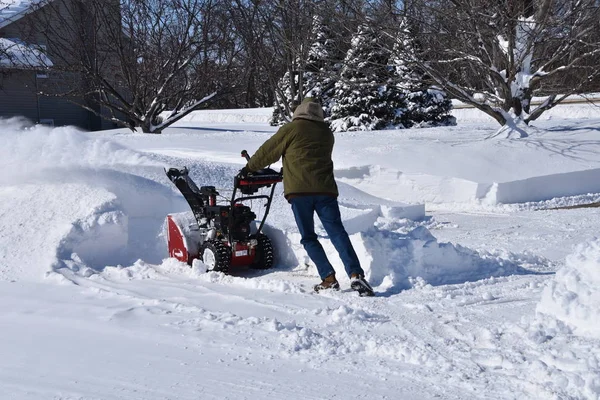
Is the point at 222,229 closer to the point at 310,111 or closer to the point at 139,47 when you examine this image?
the point at 310,111

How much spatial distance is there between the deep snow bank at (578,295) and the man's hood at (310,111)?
2267 mm

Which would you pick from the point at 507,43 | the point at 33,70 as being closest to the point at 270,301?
the point at 507,43

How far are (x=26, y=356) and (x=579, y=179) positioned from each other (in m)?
10.6

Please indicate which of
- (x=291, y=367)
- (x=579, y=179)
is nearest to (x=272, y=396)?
(x=291, y=367)

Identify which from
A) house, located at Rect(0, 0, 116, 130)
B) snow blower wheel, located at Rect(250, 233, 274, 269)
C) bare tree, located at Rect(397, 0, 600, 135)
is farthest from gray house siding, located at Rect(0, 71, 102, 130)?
snow blower wheel, located at Rect(250, 233, 274, 269)

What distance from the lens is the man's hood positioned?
5.55m

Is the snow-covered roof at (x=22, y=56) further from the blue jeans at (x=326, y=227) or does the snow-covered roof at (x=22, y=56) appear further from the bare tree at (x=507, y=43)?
the blue jeans at (x=326, y=227)

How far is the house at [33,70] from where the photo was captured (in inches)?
792

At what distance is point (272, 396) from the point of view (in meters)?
3.44

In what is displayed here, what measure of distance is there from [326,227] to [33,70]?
17.2m

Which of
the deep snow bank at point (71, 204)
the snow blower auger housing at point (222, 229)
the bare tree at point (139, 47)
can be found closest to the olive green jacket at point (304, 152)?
the snow blower auger housing at point (222, 229)

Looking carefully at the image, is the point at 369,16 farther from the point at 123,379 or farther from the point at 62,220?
the point at 123,379

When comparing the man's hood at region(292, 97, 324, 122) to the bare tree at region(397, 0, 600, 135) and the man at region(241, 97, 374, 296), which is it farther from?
the bare tree at region(397, 0, 600, 135)

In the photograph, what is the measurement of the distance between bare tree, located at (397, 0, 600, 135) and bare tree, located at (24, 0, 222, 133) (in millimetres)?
7507
